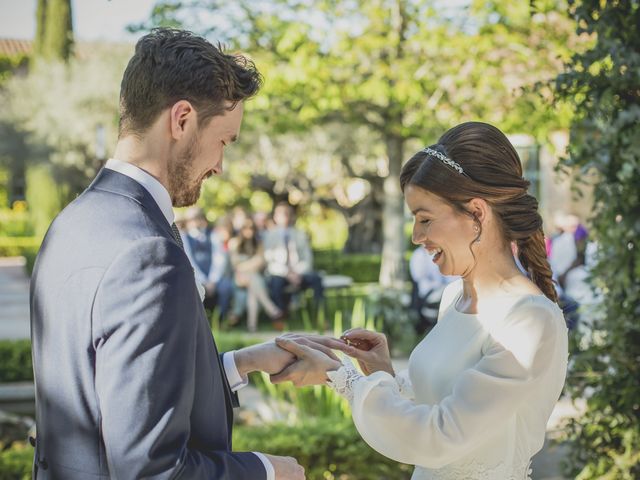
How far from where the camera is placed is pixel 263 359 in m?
2.38

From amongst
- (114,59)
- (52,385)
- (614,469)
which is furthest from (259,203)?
(52,385)

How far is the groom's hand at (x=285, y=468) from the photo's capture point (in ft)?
6.02

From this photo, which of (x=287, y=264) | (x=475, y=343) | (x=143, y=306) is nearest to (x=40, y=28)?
(x=287, y=264)

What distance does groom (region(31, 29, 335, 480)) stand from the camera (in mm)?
1572

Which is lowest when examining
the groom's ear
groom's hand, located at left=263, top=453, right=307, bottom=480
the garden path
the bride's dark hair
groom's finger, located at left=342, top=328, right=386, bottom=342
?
the garden path

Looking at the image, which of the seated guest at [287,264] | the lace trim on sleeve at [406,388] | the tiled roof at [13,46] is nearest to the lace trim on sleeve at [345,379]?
the lace trim on sleeve at [406,388]

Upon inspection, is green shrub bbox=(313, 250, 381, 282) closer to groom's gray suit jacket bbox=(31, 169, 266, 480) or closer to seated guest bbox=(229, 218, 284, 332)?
seated guest bbox=(229, 218, 284, 332)

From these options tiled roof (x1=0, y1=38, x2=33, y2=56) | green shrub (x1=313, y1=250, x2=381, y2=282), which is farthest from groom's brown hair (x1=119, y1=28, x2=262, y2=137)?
tiled roof (x1=0, y1=38, x2=33, y2=56)

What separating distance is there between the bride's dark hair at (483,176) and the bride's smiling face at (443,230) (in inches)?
0.9

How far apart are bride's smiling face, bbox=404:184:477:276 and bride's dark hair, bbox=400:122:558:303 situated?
2 cm

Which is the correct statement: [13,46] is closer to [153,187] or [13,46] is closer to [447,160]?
[447,160]

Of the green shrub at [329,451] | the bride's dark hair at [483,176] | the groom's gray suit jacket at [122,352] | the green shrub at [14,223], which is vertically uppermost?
the bride's dark hair at [483,176]

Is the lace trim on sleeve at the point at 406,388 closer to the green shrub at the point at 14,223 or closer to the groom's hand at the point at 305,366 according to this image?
the groom's hand at the point at 305,366

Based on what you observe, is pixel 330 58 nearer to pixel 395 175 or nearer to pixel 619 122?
pixel 395 175
